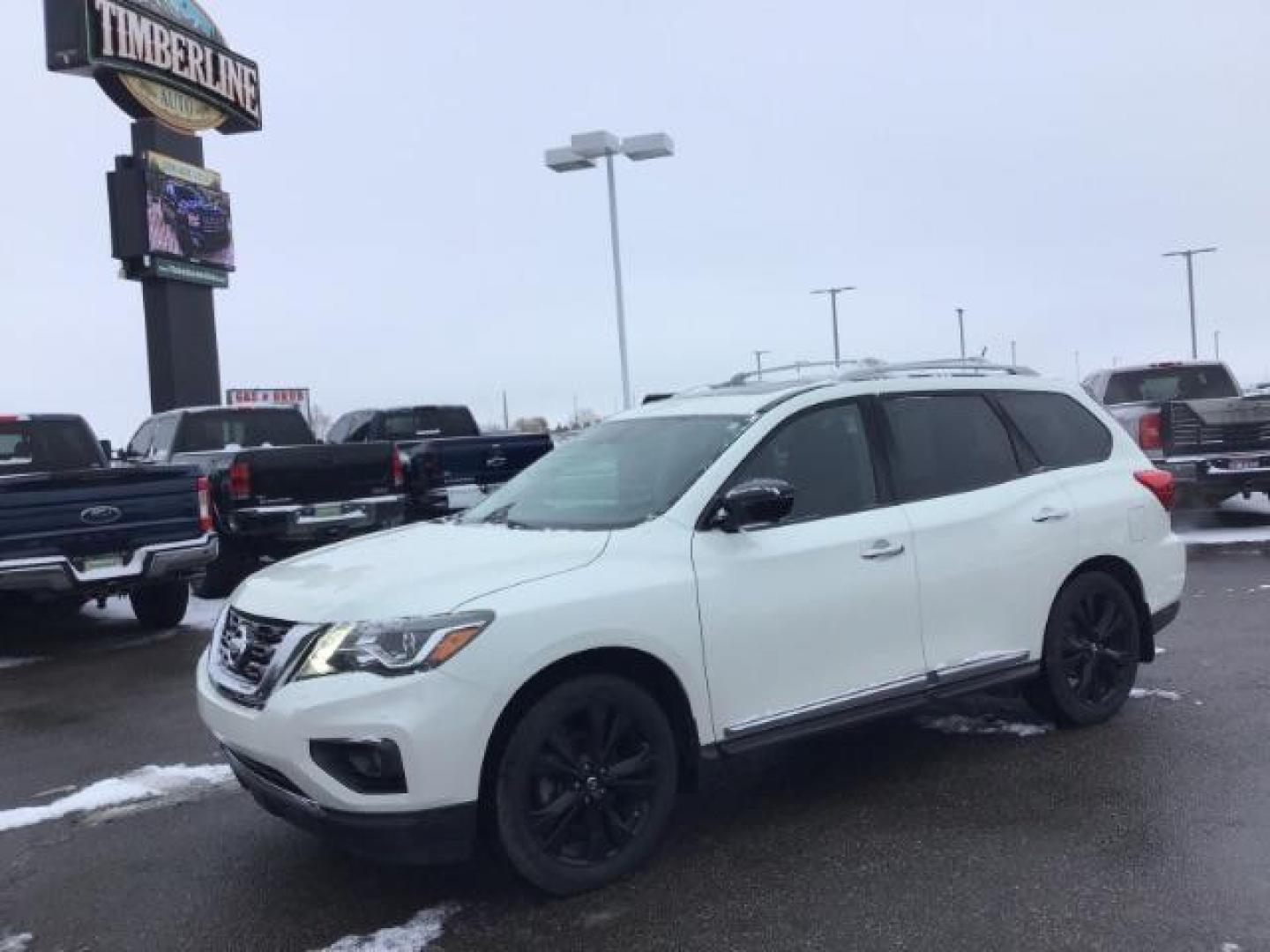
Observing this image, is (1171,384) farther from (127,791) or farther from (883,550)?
(127,791)

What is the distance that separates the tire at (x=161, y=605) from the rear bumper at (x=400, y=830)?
6.87 m

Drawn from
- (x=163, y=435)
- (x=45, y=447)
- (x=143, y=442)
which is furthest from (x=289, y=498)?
(x=143, y=442)

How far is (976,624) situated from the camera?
5059mm

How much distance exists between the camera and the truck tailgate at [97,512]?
842 centimetres

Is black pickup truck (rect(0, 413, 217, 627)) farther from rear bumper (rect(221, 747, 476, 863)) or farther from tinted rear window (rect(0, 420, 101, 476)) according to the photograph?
rear bumper (rect(221, 747, 476, 863))

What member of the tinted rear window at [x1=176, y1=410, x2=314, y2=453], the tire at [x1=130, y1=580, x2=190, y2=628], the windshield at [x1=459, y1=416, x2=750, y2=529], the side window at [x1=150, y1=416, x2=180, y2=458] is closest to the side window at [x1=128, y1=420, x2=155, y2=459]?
the side window at [x1=150, y1=416, x2=180, y2=458]

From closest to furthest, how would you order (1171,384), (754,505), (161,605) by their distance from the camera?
(754,505) → (161,605) → (1171,384)

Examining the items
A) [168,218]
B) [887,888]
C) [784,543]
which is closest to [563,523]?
[784,543]

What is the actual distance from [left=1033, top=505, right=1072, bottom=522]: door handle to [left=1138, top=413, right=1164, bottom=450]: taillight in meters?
8.58

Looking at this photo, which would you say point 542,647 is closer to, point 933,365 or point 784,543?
point 784,543

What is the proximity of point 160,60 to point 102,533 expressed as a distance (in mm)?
17575

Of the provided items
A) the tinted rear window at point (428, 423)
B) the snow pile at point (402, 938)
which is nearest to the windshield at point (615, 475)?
the snow pile at point (402, 938)

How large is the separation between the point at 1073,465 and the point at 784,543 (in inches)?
81.2

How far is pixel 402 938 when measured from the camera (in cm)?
370
